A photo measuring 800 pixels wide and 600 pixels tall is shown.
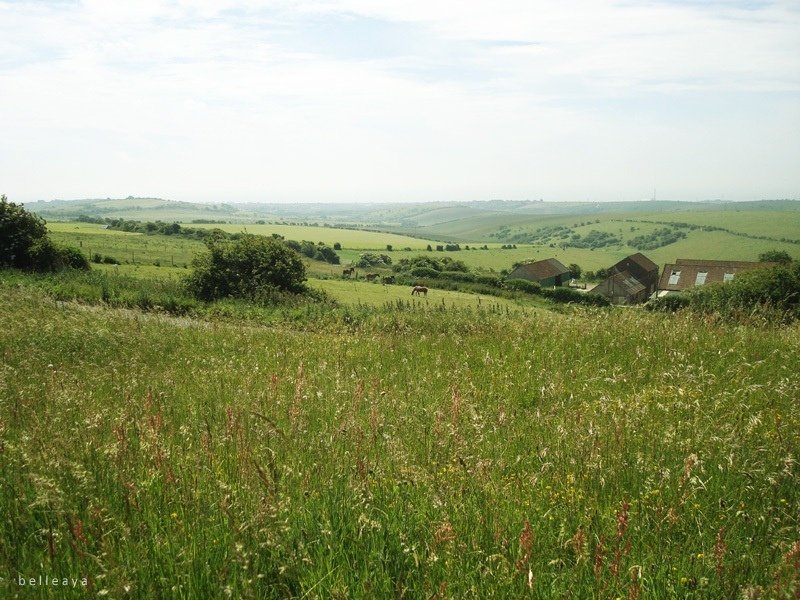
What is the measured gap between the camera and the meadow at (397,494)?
2.78 m

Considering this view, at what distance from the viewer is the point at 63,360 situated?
878 cm

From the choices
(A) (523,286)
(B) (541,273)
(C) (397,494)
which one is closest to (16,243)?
(C) (397,494)

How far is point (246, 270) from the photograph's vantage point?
111ft

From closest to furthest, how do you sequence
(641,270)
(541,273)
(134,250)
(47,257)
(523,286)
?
(47,257) < (134,250) < (523,286) < (641,270) < (541,273)

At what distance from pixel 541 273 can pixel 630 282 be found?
14.1m

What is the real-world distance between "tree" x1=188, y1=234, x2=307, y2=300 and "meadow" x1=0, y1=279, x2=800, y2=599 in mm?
24731

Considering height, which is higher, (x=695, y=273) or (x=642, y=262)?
(x=642, y=262)

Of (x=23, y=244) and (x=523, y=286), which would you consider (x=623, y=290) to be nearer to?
(x=523, y=286)

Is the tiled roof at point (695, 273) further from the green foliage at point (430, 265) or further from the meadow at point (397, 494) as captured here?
the meadow at point (397, 494)

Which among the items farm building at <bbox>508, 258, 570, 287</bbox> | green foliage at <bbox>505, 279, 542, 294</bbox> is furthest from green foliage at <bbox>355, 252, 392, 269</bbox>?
green foliage at <bbox>505, 279, 542, 294</bbox>

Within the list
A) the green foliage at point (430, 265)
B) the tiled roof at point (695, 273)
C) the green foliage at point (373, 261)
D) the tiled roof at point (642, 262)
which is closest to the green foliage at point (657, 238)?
the tiled roof at point (642, 262)

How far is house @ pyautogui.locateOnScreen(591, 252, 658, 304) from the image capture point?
8256cm

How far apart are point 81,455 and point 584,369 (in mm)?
5781

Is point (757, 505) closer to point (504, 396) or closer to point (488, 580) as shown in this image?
point (488, 580)
